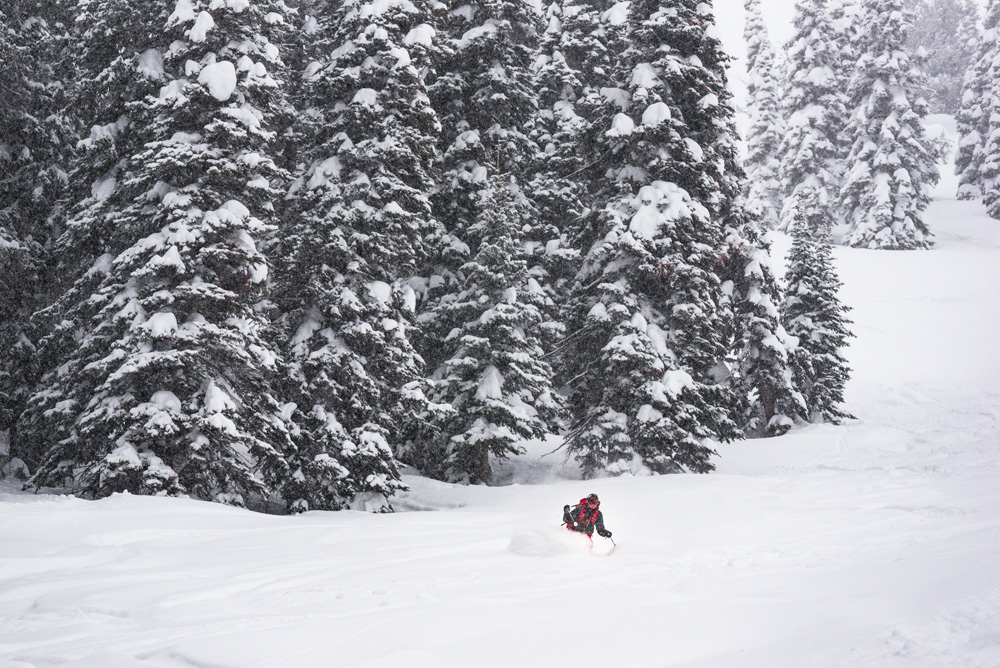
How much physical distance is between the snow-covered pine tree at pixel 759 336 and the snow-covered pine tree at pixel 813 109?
24.7 m

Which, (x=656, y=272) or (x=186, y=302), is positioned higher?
(x=656, y=272)

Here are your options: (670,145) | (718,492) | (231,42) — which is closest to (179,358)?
(231,42)

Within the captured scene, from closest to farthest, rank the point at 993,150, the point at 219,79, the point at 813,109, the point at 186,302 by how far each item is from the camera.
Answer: the point at 186,302, the point at 219,79, the point at 813,109, the point at 993,150

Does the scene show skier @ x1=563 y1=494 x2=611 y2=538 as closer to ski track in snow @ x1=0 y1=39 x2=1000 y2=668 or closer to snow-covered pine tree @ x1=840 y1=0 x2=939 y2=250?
ski track in snow @ x1=0 y1=39 x2=1000 y2=668

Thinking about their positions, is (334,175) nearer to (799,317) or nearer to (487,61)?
(487,61)

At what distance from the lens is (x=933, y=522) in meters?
9.59

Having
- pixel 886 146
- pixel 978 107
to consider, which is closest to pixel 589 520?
pixel 886 146

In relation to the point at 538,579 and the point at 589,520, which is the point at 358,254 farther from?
the point at 538,579

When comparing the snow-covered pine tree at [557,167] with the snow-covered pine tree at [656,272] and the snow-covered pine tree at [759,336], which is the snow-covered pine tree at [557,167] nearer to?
the snow-covered pine tree at [656,272]

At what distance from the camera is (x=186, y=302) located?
47.1 feet

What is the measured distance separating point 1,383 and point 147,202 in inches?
310

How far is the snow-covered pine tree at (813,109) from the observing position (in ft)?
149

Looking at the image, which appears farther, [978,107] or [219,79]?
[978,107]

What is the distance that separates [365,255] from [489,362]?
4467 millimetres
